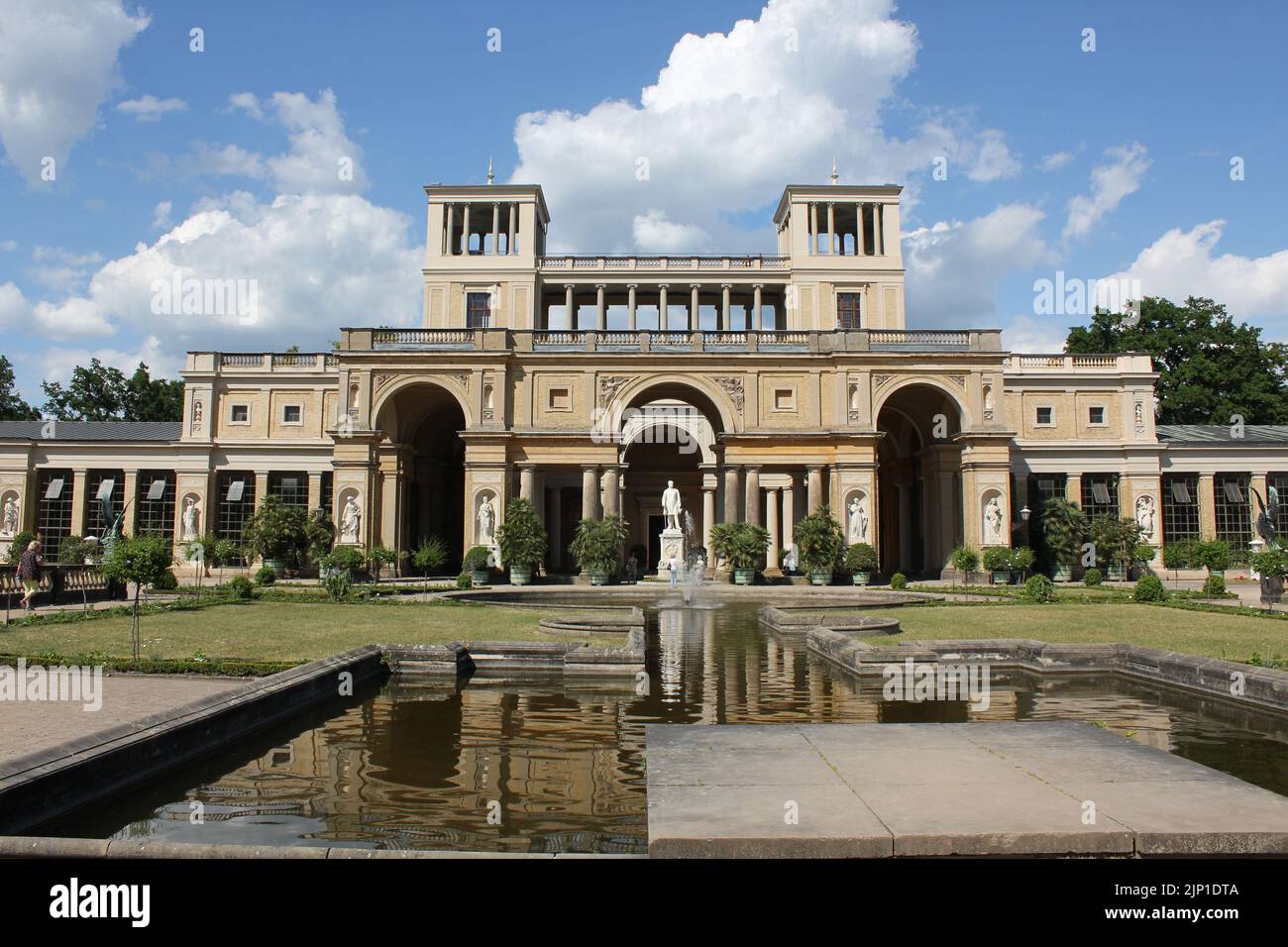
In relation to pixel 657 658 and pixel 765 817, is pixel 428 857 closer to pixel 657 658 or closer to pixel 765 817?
pixel 765 817

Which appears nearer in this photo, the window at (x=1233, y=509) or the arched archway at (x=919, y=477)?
the arched archway at (x=919, y=477)

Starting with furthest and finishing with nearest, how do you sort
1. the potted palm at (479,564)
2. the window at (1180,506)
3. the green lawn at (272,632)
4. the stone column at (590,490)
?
the window at (1180,506), the stone column at (590,490), the potted palm at (479,564), the green lawn at (272,632)

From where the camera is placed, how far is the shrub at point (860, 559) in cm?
3531

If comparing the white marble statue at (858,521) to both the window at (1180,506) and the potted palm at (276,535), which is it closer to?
the window at (1180,506)

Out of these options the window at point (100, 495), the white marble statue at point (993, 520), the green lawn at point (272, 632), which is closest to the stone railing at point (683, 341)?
the white marble statue at point (993, 520)

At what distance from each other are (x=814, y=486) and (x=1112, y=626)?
72.9 feet

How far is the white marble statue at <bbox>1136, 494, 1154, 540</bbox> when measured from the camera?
4209cm

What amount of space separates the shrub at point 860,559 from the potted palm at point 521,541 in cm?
1246

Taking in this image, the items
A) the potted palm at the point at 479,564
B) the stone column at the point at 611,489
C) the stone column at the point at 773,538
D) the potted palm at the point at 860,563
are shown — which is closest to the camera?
the potted palm at the point at 479,564

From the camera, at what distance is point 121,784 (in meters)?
6.05

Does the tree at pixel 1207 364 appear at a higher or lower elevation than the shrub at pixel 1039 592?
higher

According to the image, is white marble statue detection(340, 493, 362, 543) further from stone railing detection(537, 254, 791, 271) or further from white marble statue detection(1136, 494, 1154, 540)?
white marble statue detection(1136, 494, 1154, 540)

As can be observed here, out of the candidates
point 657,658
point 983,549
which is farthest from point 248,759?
point 983,549

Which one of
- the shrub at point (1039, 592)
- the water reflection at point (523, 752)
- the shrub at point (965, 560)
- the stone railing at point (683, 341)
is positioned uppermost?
the stone railing at point (683, 341)
